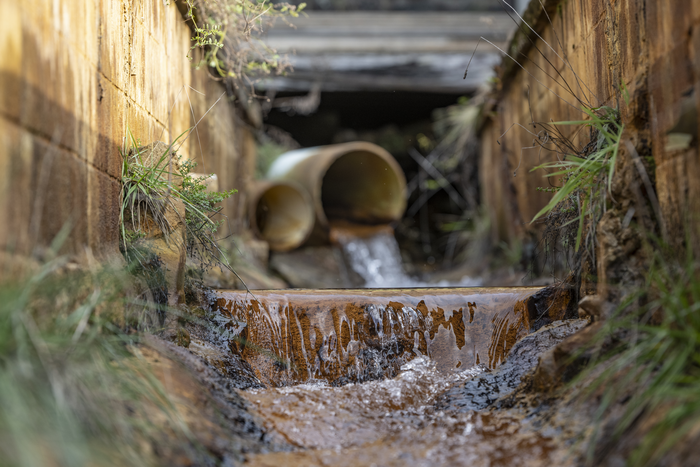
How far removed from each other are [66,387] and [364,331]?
176 cm

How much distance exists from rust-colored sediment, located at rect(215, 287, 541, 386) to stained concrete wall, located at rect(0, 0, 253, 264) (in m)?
0.87

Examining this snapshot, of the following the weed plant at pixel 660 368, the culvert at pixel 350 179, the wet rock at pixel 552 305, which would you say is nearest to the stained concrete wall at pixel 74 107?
the weed plant at pixel 660 368

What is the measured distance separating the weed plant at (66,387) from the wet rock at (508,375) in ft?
3.99

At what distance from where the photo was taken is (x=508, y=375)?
8.67ft

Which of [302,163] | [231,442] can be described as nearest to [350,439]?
[231,442]

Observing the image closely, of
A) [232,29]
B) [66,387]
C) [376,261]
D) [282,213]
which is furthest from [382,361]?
[282,213]

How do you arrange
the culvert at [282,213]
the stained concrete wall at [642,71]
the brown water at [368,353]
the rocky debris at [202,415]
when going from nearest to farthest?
the rocky debris at [202,415]
the stained concrete wall at [642,71]
the brown water at [368,353]
the culvert at [282,213]

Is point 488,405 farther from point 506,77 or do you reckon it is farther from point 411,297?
point 506,77

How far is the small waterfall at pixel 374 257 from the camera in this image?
7184 mm

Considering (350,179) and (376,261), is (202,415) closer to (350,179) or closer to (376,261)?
(376,261)

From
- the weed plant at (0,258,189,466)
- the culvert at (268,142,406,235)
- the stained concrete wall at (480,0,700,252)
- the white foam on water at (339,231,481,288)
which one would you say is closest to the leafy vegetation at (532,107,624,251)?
the stained concrete wall at (480,0,700,252)

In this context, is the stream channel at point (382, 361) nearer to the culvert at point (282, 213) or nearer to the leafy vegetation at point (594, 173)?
the leafy vegetation at point (594, 173)

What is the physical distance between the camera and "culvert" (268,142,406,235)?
7430 millimetres

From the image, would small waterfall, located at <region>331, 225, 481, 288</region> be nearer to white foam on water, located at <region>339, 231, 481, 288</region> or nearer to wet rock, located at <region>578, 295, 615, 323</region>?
white foam on water, located at <region>339, 231, 481, 288</region>
